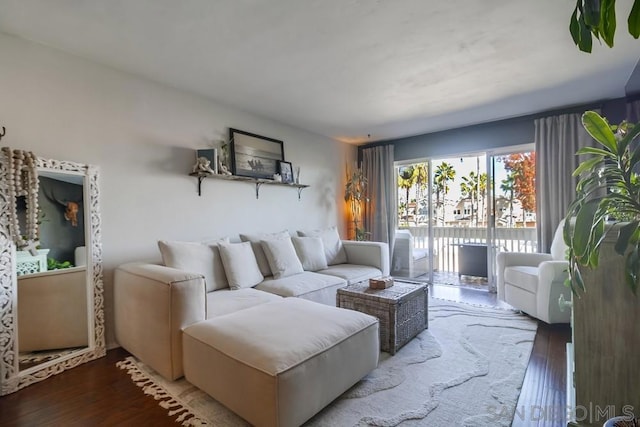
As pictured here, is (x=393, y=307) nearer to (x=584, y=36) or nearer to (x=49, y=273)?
(x=584, y=36)

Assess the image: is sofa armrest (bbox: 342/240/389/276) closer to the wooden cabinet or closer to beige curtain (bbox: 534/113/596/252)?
beige curtain (bbox: 534/113/596/252)

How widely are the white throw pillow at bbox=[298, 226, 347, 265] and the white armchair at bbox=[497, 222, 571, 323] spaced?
1.88 meters

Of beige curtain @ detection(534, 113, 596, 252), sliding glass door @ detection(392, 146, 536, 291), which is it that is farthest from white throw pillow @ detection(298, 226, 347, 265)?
beige curtain @ detection(534, 113, 596, 252)

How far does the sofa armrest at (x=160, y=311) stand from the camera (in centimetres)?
181

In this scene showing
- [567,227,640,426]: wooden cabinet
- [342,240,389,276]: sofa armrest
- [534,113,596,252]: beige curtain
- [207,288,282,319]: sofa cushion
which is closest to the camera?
[567,227,640,426]: wooden cabinet

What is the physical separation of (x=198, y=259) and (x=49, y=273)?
0.98 meters

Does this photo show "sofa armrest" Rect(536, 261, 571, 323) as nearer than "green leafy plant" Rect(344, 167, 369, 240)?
Yes

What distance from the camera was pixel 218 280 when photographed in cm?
260

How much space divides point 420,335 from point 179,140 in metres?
2.92

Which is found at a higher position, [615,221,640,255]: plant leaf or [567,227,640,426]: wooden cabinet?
[615,221,640,255]: plant leaf

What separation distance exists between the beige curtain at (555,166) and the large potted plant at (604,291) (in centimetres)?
250

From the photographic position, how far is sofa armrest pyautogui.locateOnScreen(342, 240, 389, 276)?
3734 millimetres

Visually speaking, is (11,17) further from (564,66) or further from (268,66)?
(564,66)

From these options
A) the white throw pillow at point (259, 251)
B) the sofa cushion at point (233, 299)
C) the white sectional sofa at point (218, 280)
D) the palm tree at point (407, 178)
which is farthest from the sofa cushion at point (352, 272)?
the palm tree at point (407, 178)
